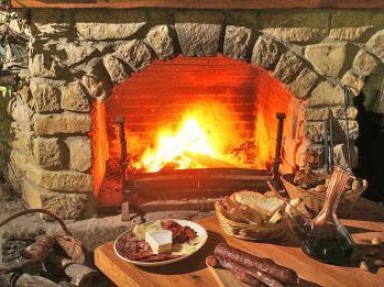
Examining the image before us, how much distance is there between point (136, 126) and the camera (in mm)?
3998

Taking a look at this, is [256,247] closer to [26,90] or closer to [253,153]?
[26,90]

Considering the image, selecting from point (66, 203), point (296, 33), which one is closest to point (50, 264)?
point (66, 203)

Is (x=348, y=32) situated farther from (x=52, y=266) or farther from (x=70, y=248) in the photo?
(x=52, y=266)

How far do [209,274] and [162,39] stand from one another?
5.57ft

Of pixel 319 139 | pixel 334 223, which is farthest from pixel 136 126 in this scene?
pixel 334 223

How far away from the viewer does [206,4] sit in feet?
9.55

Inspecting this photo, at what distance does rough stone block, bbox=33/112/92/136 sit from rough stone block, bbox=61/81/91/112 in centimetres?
5

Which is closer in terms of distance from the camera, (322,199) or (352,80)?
(322,199)

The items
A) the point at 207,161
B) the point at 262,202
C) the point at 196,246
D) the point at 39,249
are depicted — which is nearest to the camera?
the point at 196,246

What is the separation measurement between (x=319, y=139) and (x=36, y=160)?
6.32 feet

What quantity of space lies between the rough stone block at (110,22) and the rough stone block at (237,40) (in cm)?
53

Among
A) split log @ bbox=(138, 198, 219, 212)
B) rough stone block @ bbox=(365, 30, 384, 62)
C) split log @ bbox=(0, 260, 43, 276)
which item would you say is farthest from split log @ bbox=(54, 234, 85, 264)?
rough stone block @ bbox=(365, 30, 384, 62)

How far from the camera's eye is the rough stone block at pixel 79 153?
3156 mm

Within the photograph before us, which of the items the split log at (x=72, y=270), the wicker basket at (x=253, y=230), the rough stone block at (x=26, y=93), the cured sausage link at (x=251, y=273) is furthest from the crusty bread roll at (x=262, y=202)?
the rough stone block at (x=26, y=93)
